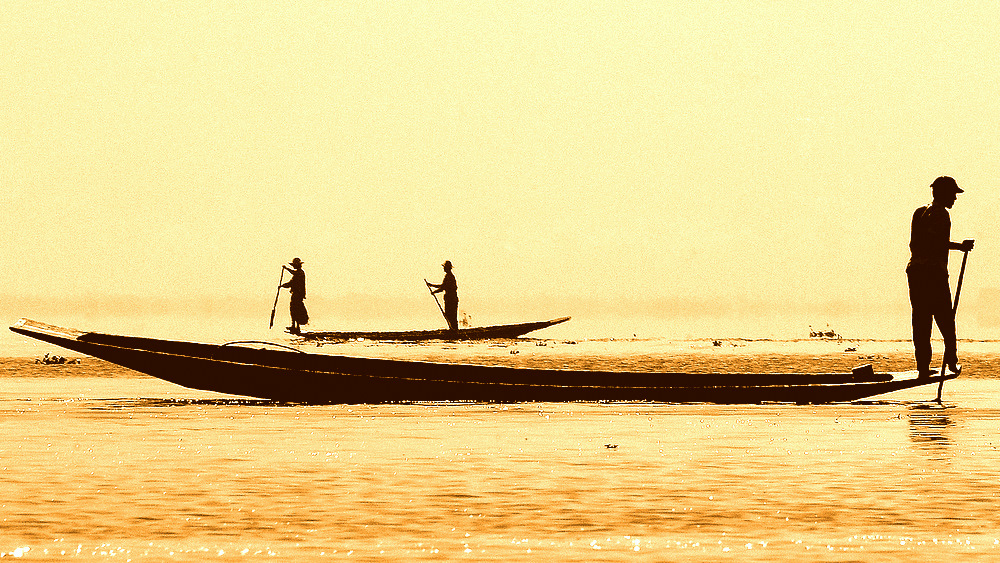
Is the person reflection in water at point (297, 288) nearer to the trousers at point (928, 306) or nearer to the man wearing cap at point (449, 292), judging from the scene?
the man wearing cap at point (449, 292)

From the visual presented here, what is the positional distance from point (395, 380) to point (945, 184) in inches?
238

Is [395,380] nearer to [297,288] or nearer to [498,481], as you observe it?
[498,481]

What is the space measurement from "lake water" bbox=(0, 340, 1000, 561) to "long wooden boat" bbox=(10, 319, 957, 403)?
21 cm

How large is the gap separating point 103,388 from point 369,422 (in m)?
7.33

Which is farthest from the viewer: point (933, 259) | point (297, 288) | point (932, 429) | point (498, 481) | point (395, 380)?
point (297, 288)

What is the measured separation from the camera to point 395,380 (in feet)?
57.4

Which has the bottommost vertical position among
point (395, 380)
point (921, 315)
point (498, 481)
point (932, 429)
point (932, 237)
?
point (498, 481)

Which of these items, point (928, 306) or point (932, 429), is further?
point (928, 306)

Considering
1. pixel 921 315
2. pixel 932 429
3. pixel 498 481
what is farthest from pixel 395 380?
pixel 498 481

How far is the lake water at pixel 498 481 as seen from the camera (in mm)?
A: 7758

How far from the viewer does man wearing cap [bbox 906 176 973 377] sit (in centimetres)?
1702

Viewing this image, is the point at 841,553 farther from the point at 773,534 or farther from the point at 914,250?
the point at 914,250

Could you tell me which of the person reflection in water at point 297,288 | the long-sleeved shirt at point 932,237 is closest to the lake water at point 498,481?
the long-sleeved shirt at point 932,237

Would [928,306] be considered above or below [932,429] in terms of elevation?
above
